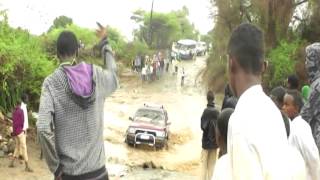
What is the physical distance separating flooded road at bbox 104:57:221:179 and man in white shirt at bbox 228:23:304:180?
10610mm

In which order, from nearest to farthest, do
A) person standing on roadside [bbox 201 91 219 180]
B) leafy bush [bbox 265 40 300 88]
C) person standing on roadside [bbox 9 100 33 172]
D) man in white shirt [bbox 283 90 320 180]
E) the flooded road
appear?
man in white shirt [bbox 283 90 320 180] < person standing on roadside [bbox 201 91 219 180] < person standing on roadside [bbox 9 100 33 172] < the flooded road < leafy bush [bbox 265 40 300 88]

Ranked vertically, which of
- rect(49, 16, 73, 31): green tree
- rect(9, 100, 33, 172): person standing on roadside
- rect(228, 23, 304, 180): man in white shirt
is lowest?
rect(9, 100, 33, 172): person standing on roadside

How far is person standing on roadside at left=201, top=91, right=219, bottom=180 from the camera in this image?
8828 mm

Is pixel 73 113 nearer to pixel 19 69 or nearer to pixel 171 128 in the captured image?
pixel 19 69

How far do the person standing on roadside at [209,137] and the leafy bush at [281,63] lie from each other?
16.8 metres

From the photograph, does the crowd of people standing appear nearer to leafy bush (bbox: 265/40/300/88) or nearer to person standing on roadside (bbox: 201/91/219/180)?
person standing on roadside (bbox: 201/91/219/180)

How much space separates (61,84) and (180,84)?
36.8 metres

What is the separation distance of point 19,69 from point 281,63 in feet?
48.4

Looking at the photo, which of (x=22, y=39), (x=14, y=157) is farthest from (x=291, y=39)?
(x=14, y=157)

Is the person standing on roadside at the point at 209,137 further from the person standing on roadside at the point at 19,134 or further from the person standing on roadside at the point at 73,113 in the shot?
the person standing on roadside at the point at 73,113

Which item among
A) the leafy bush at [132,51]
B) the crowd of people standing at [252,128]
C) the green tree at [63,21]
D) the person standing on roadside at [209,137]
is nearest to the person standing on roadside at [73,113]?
the crowd of people standing at [252,128]

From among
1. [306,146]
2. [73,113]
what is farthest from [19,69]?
[306,146]

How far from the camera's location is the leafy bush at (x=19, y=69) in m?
13.9

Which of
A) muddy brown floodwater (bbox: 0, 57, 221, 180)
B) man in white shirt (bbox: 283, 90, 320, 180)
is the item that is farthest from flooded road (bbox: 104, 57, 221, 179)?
man in white shirt (bbox: 283, 90, 320, 180)
